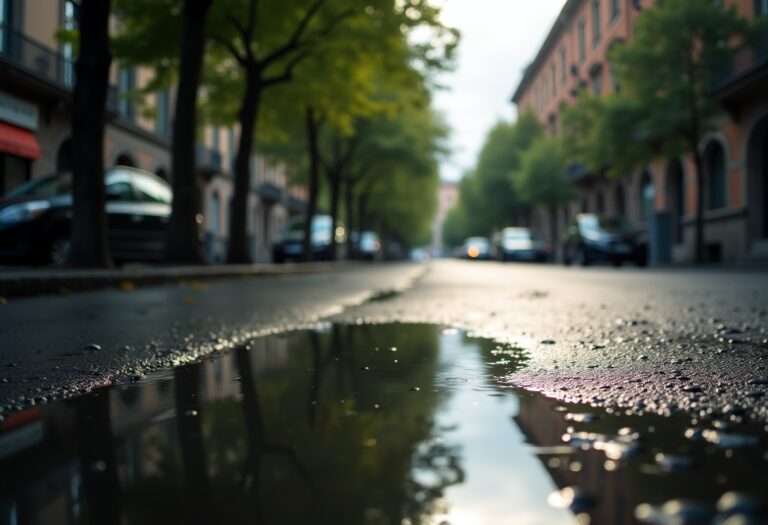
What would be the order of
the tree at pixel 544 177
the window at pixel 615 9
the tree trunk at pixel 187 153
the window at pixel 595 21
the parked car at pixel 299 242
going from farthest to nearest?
1. the tree at pixel 544 177
2. the window at pixel 595 21
3. the window at pixel 615 9
4. the parked car at pixel 299 242
5. the tree trunk at pixel 187 153

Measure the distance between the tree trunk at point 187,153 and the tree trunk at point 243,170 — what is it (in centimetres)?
268

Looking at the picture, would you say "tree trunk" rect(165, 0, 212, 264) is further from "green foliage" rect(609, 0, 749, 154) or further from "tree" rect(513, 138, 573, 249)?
"tree" rect(513, 138, 573, 249)

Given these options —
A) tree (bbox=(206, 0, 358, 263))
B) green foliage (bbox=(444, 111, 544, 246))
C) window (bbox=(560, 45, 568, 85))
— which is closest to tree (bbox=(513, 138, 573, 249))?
green foliage (bbox=(444, 111, 544, 246))

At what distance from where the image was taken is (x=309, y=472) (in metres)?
1.01

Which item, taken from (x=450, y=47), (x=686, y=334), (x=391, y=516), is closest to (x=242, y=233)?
(x=450, y=47)

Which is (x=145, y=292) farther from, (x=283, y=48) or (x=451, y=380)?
(x=283, y=48)

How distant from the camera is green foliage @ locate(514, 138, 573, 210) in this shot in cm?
3706

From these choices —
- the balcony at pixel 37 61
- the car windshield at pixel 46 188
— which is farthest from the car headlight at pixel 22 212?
the balcony at pixel 37 61

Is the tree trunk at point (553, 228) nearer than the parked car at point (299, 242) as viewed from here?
No

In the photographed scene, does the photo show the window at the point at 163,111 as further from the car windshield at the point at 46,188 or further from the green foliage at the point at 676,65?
the car windshield at the point at 46,188

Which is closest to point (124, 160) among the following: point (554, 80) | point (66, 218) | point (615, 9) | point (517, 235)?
point (66, 218)

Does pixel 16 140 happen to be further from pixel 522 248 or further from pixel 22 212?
pixel 522 248

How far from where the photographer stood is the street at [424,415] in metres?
0.90

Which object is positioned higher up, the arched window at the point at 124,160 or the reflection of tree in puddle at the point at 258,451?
the arched window at the point at 124,160
